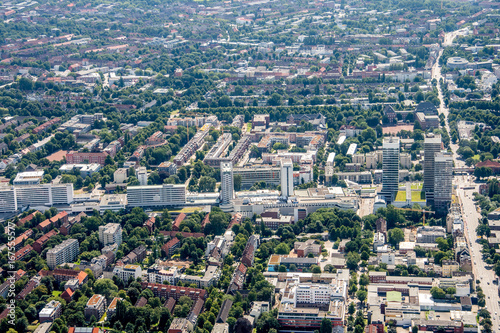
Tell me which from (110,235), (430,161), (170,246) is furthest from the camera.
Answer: (430,161)

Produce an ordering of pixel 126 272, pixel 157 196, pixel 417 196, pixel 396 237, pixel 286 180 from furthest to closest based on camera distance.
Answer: pixel 157 196, pixel 286 180, pixel 417 196, pixel 396 237, pixel 126 272

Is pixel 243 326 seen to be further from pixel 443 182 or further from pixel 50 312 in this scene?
pixel 443 182

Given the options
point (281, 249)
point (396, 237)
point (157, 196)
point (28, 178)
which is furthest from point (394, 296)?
point (28, 178)

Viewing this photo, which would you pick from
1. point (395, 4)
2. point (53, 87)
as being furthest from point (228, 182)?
point (395, 4)

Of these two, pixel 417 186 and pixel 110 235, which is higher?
pixel 417 186

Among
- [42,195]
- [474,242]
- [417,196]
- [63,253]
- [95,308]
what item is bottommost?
[95,308]

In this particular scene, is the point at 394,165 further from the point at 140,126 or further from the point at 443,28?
the point at 443,28
